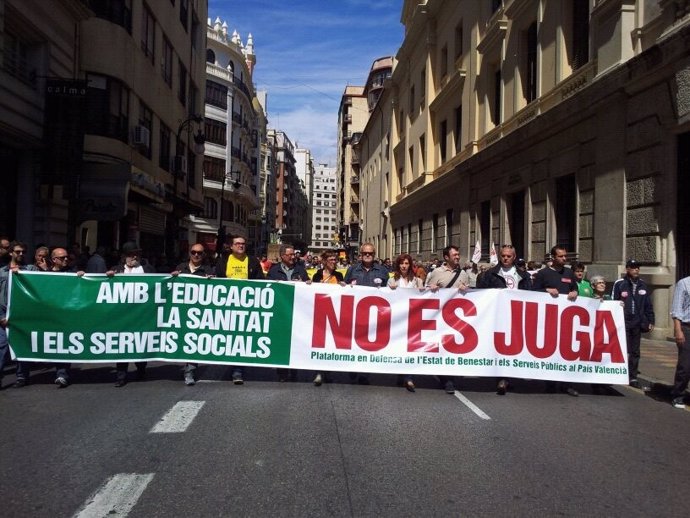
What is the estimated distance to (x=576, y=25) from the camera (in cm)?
1627

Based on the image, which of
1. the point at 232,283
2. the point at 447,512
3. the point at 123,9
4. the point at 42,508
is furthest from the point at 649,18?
the point at 123,9

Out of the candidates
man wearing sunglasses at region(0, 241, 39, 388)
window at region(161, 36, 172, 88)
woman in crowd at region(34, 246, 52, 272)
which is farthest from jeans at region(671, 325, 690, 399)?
window at region(161, 36, 172, 88)

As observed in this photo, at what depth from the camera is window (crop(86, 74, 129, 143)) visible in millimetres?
18672

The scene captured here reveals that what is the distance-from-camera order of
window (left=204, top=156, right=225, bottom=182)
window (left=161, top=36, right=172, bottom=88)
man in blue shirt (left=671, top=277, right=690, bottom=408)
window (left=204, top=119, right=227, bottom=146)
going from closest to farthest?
man in blue shirt (left=671, top=277, right=690, bottom=408) < window (left=161, top=36, right=172, bottom=88) < window (left=204, top=119, right=227, bottom=146) < window (left=204, top=156, right=225, bottom=182)

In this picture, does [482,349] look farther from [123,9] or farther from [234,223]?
[234,223]

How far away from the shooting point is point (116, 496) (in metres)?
4.13

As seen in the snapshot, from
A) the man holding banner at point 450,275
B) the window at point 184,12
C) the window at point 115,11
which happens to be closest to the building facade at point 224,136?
the window at point 184,12

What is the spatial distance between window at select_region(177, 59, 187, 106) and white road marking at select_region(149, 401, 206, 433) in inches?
1028

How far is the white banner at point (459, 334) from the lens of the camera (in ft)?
A: 26.2

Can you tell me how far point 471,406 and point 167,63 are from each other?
24.5 m

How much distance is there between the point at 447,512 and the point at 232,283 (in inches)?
194

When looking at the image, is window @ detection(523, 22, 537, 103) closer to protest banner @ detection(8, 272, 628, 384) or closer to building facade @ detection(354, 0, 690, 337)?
building facade @ detection(354, 0, 690, 337)

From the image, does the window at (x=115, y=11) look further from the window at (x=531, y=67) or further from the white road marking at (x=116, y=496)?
the white road marking at (x=116, y=496)

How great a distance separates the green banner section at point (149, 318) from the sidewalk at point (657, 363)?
206 inches
